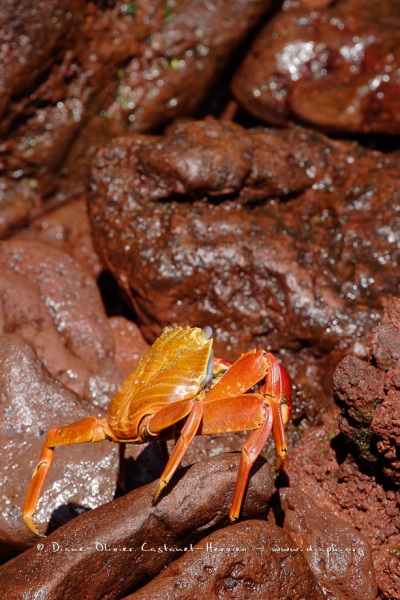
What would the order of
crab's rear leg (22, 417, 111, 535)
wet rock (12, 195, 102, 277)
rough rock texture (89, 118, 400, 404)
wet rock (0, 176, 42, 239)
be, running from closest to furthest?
crab's rear leg (22, 417, 111, 535) < rough rock texture (89, 118, 400, 404) < wet rock (12, 195, 102, 277) < wet rock (0, 176, 42, 239)

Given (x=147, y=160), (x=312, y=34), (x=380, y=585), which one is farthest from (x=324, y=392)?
(x=312, y=34)

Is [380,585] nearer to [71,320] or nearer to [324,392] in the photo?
[324,392]

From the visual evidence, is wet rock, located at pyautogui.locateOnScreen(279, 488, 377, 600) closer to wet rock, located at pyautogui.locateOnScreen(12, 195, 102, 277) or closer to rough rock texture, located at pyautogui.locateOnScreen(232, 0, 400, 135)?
wet rock, located at pyautogui.locateOnScreen(12, 195, 102, 277)

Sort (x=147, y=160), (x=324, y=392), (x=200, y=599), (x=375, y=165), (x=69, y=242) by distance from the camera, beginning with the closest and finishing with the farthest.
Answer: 1. (x=200, y=599)
2. (x=324, y=392)
3. (x=147, y=160)
4. (x=375, y=165)
5. (x=69, y=242)

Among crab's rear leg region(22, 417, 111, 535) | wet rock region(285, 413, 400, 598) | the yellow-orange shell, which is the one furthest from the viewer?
crab's rear leg region(22, 417, 111, 535)

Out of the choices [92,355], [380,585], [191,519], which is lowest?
[380,585]

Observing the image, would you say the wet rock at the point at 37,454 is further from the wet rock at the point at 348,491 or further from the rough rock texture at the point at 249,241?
the wet rock at the point at 348,491

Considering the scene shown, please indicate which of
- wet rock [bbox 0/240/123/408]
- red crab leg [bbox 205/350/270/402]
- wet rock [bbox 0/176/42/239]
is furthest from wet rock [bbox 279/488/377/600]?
wet rock [bbox 0/176/42/239]
